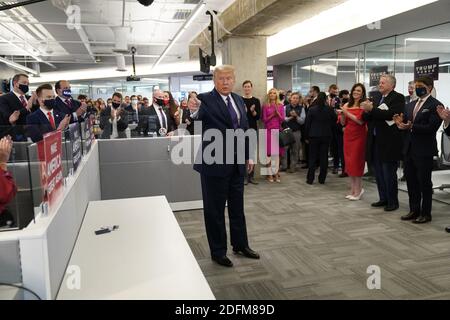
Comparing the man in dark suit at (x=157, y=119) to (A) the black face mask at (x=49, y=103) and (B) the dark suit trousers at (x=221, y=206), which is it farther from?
(B) the dark suit trousers at (x=221, y=206)

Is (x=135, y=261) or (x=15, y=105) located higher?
(x=15, y=105)

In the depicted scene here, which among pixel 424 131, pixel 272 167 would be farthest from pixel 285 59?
pixel 424 131

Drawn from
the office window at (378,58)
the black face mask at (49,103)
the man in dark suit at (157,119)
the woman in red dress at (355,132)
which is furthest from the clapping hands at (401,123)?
the black face mask at (49,103)

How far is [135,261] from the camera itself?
181 cm

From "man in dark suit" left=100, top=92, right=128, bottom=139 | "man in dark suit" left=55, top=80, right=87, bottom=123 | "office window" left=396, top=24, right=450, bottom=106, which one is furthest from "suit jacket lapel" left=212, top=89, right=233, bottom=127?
"office window" left=396, top=24, right=450, bottom=106

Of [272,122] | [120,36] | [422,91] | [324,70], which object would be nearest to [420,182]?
[422,91]

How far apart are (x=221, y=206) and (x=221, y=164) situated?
359 millimetres

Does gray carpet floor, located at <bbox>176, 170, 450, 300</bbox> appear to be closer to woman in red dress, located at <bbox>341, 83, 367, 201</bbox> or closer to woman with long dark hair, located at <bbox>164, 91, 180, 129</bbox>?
woman in red dress, located at <bbox>341, 83, 367, 201</bbox>

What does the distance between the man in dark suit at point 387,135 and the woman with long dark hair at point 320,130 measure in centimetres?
146

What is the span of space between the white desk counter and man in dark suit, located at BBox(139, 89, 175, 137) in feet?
8.06

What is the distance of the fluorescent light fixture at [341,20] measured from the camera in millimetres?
5375

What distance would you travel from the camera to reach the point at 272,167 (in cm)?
669

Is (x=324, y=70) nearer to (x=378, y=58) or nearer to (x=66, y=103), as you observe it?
(x=378, y=58)

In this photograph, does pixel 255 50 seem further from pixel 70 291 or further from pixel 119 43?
pixel 70 291
